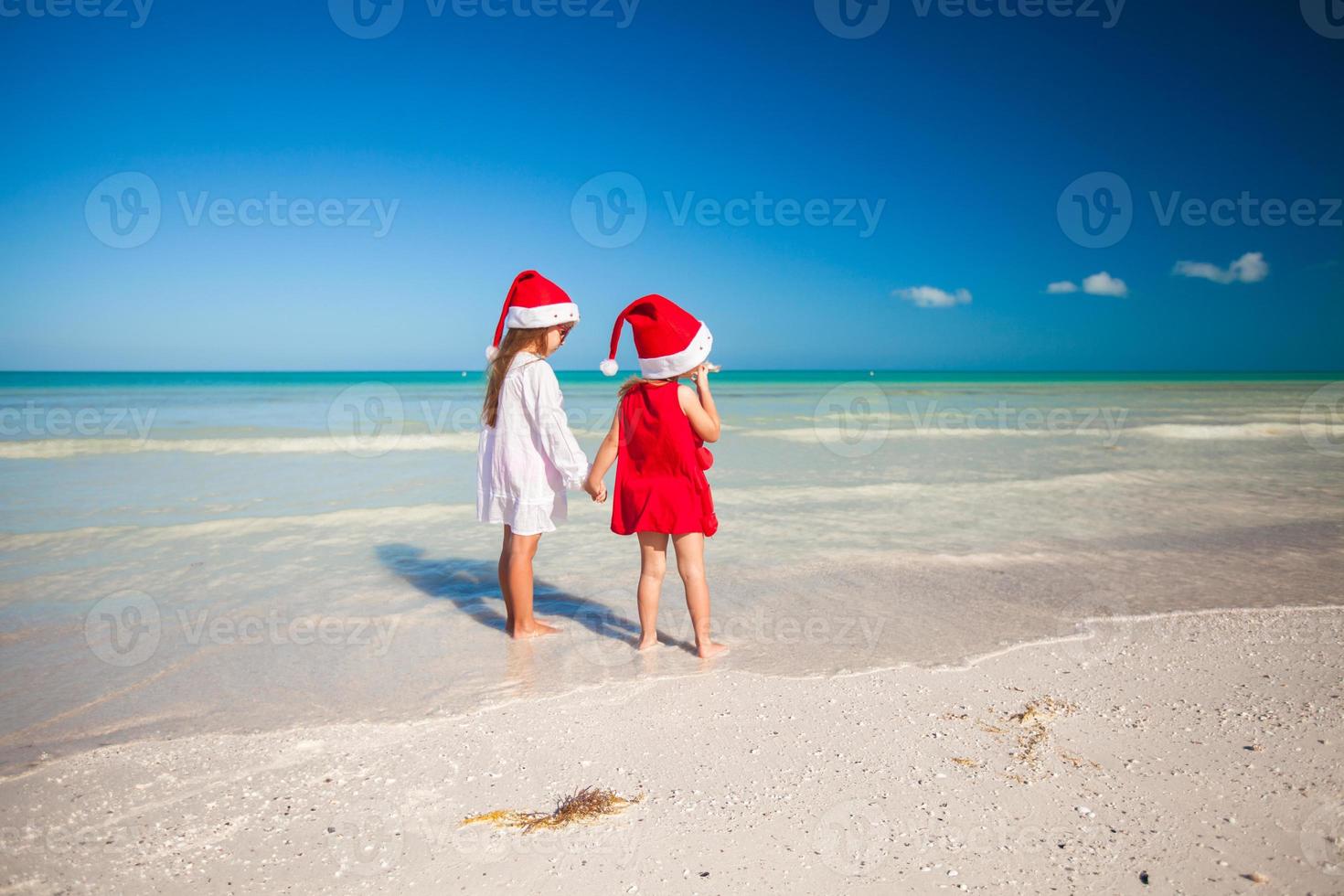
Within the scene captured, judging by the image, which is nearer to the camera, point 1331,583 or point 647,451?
point 647,451

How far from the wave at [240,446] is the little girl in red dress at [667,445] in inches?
364

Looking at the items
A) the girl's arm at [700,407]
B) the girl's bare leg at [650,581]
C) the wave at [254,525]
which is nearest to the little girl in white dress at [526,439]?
the girl's bare leg at [650,581]

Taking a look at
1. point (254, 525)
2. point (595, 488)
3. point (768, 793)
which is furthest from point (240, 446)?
point (768, 793)

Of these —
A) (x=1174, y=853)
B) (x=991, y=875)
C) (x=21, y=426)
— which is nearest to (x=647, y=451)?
(x=991, y=875)

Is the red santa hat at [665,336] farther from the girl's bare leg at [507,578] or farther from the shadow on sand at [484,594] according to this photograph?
the shadow on sand at [484,594]

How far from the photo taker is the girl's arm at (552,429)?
3891 millimetres

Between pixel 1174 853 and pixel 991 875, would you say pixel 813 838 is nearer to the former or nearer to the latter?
pixel 991 875

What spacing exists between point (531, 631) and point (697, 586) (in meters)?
1.03

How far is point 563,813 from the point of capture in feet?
7.50

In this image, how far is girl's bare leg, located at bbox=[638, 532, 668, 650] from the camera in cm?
379

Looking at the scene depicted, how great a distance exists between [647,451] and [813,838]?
2004 mm

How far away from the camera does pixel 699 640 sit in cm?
375

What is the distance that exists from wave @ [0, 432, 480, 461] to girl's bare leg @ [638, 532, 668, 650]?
30.2 ft

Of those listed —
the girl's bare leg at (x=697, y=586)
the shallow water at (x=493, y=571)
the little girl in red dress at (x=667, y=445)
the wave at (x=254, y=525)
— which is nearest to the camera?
the shallow water at (x=493, y=571)
